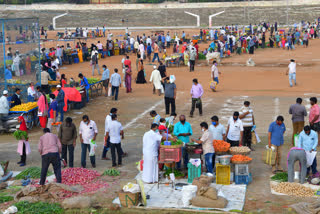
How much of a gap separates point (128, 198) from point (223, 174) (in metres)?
2.54

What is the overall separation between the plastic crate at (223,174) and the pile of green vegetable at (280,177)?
1225 millimetres

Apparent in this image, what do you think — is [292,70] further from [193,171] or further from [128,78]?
[193,171]

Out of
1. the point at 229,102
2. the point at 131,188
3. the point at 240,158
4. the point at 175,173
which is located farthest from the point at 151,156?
the point at 229,102

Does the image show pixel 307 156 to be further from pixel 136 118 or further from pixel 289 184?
pixel 136 118

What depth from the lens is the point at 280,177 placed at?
12148mm

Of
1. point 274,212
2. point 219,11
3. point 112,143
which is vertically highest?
point 219,11

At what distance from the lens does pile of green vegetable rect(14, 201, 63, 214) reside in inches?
405

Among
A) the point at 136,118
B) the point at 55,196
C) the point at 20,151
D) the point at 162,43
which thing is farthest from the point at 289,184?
the point at 162,43

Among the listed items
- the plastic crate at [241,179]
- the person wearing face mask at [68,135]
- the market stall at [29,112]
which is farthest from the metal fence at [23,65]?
the plastic crate at [241,179]

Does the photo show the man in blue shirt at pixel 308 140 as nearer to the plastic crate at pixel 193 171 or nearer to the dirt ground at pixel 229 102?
the dirt ground at pixel 229 102

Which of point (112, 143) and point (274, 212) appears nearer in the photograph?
point (274, 212)

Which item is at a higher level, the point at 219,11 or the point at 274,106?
the point at 219,11

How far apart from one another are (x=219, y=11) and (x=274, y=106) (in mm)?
56016

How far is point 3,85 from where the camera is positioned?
20.0 metres
